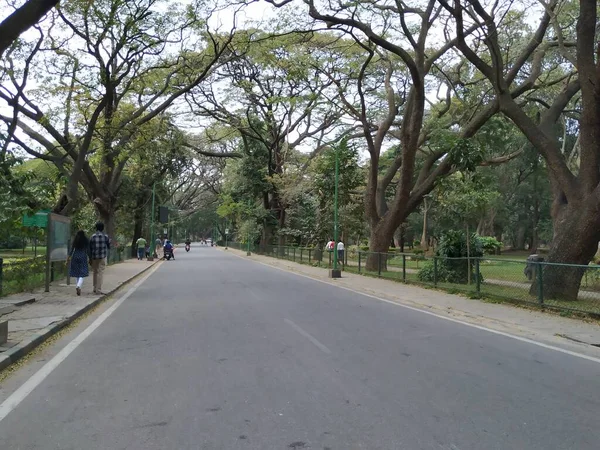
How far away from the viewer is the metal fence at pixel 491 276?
11023 millimetres

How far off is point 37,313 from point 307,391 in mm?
7242

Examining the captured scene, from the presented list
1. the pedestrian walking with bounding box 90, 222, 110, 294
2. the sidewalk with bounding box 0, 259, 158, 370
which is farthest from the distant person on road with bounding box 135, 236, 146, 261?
the pedestrian walking with bounding box 90, 222, 110, 294

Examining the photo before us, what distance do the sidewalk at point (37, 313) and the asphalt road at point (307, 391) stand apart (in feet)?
2.53

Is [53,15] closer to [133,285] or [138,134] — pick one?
[138,134]

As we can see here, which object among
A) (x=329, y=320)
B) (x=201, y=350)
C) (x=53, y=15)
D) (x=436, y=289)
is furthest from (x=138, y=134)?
(x=201, y=350)

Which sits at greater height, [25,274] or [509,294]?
[25,274]

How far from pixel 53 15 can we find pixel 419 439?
20114mm

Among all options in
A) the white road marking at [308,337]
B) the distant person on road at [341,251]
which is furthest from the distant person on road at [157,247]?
the white road marking at [308,337]

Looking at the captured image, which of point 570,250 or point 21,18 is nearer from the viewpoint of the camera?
point 21,18

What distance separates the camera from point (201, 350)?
7680 millimetres

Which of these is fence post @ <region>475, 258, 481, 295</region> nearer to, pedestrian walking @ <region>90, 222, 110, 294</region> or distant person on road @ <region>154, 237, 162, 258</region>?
pedestrian walking @ <region>90, 222, 110, 294</region>

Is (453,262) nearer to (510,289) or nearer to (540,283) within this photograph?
(510,289)

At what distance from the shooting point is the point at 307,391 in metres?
5.65

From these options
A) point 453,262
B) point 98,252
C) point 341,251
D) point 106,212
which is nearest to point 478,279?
point 453,262
